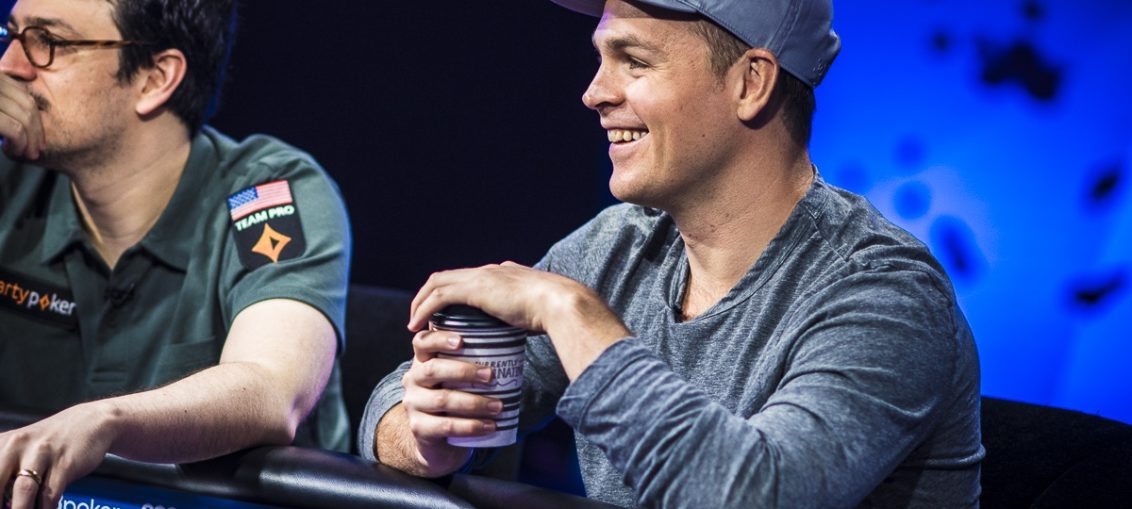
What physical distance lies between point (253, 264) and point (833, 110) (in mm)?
1630

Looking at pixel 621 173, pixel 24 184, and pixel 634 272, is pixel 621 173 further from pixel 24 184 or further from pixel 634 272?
pixel 24 184

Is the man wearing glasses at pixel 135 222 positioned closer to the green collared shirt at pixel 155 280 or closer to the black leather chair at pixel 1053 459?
the green collared shirt at pixel 155 280

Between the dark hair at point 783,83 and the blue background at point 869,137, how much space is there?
1305mm

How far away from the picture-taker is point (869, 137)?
10.2 feet

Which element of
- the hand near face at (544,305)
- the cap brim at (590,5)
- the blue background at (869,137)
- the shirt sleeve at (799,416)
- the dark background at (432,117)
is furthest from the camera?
the dark background at (432,117)

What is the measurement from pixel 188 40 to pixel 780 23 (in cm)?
140

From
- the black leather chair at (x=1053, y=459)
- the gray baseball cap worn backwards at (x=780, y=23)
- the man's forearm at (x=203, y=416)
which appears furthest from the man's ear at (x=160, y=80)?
the black leather chair at (x=1053, y=459)

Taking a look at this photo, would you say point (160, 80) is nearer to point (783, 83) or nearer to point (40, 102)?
point (40, 102)

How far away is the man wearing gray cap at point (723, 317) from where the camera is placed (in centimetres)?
132

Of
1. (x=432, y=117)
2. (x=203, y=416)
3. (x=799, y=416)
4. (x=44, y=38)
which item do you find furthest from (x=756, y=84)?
(x=432, y=117)

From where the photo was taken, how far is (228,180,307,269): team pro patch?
223cm

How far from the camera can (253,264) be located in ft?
7.29

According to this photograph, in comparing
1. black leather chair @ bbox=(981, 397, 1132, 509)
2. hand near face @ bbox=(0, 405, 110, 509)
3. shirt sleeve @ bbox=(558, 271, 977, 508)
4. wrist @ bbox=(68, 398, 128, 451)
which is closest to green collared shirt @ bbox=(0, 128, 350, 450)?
wrist @ bbox=(68, 398, 128, 451)

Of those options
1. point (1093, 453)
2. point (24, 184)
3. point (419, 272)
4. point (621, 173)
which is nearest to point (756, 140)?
point (621, 173)
